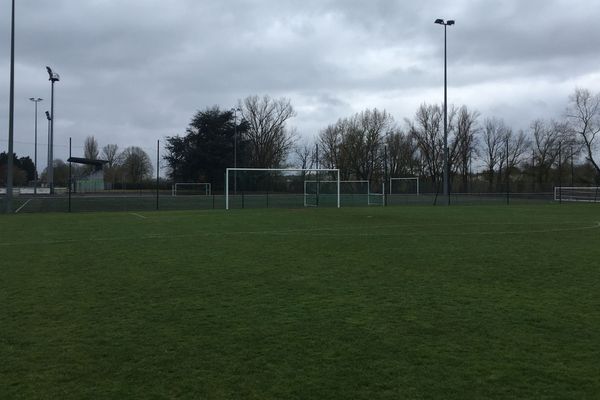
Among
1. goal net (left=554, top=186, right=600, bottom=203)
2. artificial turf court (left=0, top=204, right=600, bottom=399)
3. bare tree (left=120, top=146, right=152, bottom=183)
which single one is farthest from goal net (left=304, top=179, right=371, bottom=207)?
bare tree (left=120, top=146, right=152, bottom=183)

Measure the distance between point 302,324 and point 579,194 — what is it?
154 feet

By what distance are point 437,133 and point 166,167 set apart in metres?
40.1

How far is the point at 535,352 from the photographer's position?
4570 millimetres

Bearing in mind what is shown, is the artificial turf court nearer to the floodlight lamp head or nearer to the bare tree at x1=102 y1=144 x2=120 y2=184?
the floodlight lamp head

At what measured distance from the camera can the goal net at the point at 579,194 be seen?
43.9 m

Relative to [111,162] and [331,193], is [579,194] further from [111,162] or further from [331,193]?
[111,162]

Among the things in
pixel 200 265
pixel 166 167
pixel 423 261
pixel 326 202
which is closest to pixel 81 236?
pixel 200 265

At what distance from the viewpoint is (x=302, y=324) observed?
5531mm

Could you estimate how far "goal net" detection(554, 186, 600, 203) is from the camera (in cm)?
4391

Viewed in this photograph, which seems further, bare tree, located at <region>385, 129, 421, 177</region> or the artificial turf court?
bare tree, located at <region>385, 129, 421, 177</region>

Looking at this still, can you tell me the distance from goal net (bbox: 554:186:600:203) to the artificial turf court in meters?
37.5

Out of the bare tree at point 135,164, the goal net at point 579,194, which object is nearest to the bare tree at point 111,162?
the bare tree at point 135,164

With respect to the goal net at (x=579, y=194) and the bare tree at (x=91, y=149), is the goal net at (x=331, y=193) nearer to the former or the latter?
the goal net at (x=579, y=194)

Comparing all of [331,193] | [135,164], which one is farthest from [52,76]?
[135,164]
